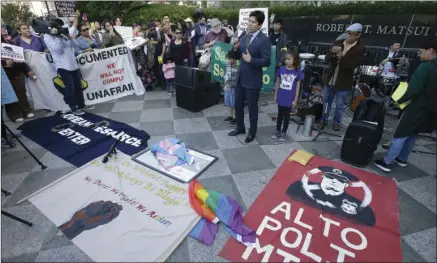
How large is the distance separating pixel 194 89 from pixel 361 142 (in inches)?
139

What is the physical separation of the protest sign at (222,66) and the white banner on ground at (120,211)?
3863 millimetres

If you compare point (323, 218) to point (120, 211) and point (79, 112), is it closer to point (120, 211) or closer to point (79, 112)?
point (120, 211)

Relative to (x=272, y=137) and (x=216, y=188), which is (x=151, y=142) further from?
(x=272, y=137)

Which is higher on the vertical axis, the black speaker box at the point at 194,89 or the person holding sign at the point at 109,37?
the person holding sign at the point at 109,37

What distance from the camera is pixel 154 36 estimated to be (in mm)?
7418

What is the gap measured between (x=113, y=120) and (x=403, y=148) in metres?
5.61

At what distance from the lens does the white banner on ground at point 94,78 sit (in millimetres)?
5568

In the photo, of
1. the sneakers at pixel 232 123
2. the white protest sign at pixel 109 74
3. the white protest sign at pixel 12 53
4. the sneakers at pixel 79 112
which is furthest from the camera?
the white protest sign at pixel 109 74

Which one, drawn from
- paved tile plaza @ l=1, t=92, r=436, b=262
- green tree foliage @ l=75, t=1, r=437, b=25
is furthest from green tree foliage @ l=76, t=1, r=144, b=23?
paved tile plaza @ l=1, t=92, r=436, b=262

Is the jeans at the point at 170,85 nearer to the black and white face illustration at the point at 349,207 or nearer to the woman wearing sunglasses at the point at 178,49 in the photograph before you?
the woman wearing sunglasses at the point at 178,49

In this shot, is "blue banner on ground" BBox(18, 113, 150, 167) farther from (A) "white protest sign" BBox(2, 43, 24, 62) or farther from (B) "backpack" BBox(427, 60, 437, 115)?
(B) "backpack" BBox(427, 60, 437, 115)

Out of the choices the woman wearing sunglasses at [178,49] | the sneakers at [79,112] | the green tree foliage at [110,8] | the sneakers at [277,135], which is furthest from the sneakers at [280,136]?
the green tree foliage at [110,8]

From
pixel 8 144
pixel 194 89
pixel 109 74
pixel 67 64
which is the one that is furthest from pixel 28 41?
pixel 194 89

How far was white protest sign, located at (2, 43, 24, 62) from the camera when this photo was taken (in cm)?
482
